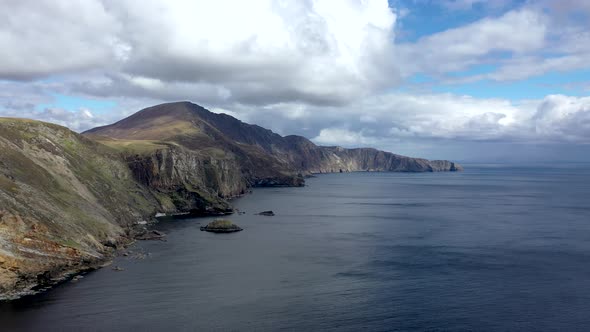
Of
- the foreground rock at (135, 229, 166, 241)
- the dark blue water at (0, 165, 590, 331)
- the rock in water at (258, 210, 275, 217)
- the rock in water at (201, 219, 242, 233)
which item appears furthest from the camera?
the rock in water at (258, 210, 275, 217)

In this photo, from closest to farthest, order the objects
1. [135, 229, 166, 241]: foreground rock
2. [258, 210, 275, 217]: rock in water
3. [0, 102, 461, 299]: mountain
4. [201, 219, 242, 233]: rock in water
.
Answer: [0, 102, 461, 299]: mountain
[135, 229, 166, 241]: foreground rock
[201, 219, 242, 233]: rock in water
[258, 210, 275, 217]: rock in water

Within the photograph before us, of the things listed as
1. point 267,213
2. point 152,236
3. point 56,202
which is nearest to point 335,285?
point 152,236

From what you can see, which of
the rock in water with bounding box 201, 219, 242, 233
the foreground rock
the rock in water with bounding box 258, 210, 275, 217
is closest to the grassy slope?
the foreground rock

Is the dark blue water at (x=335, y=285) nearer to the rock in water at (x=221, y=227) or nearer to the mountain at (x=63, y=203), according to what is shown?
the rock in water at (x=221, y=227)

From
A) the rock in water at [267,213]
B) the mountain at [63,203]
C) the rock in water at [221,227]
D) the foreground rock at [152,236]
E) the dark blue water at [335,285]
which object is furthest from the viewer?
the rock in water at [267,213]

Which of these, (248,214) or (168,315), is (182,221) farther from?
(168,315)

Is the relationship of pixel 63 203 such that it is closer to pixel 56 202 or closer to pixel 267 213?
pixel 56 202

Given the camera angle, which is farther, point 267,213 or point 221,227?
point 267,213

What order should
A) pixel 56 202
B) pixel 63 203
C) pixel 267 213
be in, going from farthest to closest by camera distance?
1. pixel 267 213
2. pixel 63 203
3. pixel 56 202

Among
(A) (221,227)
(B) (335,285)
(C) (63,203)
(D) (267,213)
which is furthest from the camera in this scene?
(D) (267,213)

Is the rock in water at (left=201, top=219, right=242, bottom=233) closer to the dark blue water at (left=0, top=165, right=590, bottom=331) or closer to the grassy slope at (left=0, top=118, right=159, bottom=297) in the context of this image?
the dark blue water at (left=0, top=165, right=590, bottom=331)

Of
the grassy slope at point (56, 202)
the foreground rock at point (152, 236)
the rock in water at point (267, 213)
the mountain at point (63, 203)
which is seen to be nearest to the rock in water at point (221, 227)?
the foreground rock at point (152, 236)

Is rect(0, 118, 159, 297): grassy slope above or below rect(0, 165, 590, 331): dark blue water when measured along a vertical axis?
above
